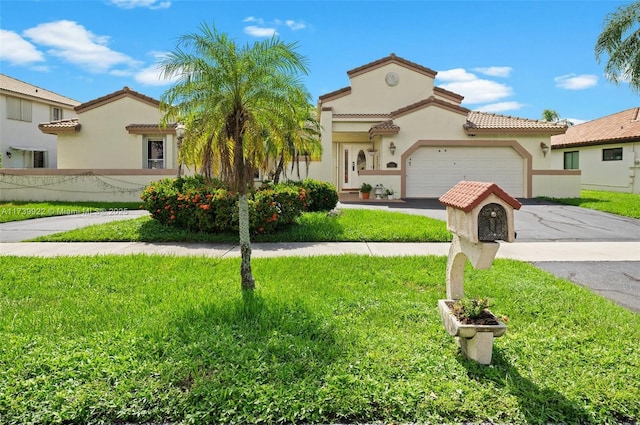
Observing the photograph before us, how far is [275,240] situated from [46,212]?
1064 centimetres

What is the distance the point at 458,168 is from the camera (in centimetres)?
2139

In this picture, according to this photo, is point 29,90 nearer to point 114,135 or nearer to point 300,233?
point 114,135

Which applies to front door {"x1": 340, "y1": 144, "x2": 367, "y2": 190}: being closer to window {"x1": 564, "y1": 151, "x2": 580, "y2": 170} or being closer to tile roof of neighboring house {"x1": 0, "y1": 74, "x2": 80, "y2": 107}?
window {"x1": 564, "y1": 151, "x2": 580, "y2": 170}

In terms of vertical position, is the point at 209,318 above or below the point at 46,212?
below

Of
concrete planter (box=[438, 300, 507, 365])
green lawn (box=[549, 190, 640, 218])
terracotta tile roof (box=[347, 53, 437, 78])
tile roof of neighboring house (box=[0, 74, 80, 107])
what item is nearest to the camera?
concrete planter (box=[438, 300, 507, 365])

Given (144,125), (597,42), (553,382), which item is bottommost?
(553,382)

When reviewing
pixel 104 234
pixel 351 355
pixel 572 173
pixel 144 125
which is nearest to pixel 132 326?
pixel 351 355

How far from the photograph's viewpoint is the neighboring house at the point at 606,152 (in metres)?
24.4

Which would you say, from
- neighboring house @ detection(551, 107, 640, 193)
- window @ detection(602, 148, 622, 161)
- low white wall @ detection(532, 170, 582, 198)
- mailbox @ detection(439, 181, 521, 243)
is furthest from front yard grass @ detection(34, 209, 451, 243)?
window @ detection(602, 148, 622, 161)

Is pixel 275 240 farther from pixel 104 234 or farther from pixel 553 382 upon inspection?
pixel 553 382

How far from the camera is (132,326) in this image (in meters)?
4.71

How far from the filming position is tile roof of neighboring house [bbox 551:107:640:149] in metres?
25.1

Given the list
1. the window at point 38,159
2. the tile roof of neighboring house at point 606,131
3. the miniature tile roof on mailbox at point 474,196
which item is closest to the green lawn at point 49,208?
the window at point 38,159

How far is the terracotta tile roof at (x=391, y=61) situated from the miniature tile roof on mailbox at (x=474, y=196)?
21.1m
